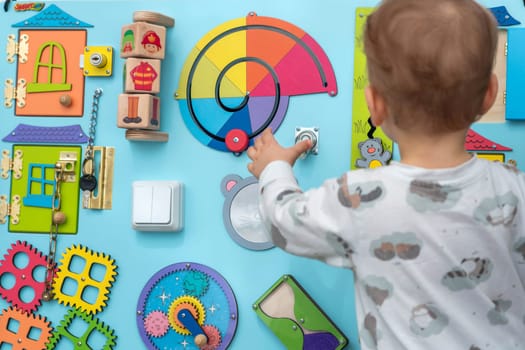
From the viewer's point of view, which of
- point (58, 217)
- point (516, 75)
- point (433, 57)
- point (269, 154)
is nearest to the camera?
point (433, 57)

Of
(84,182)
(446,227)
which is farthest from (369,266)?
(84,182)

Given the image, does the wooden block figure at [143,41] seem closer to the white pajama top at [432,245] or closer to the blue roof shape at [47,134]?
the blue roof shape at [47,134]

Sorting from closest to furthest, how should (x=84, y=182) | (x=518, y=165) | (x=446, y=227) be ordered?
(x=446, y=227)
(x=518, y=165)
(x=84, y=182)

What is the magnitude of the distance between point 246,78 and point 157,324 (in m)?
0.39

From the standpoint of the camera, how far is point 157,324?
3.09ft

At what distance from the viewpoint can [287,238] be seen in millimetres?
656

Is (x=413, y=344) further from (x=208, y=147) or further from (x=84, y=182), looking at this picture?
(x=84, y=182)

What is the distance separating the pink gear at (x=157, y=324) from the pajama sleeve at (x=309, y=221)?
13.3 inches

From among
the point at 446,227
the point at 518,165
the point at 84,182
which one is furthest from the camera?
the point at 84,182

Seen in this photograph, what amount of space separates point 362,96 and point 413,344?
40 cm

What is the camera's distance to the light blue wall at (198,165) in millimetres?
911

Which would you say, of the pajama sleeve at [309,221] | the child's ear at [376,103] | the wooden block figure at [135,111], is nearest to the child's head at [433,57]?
the child's ear at [376,103]

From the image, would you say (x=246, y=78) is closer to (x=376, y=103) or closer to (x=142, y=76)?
(x=142, y=76)

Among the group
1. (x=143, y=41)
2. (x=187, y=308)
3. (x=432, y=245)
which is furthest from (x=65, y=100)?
(x=432, y=245)
